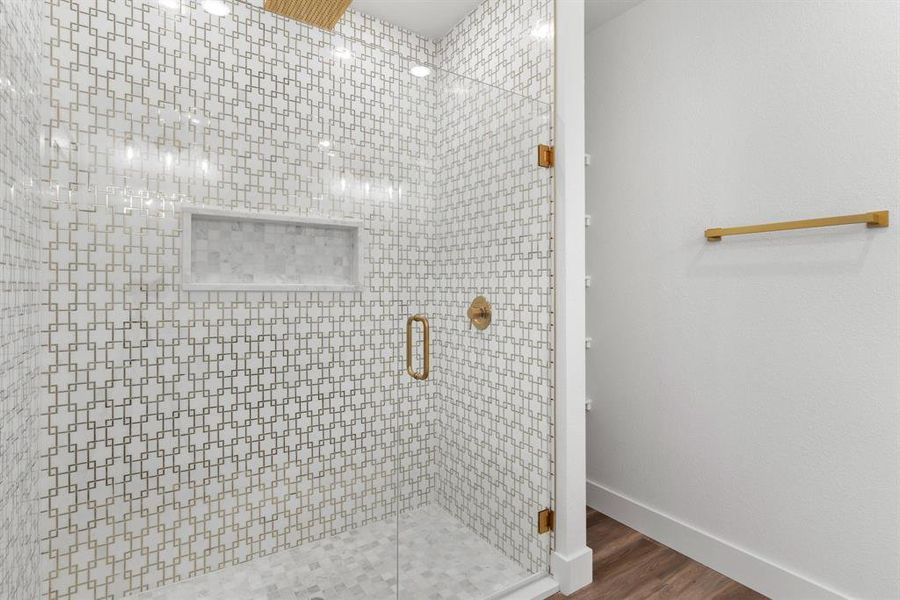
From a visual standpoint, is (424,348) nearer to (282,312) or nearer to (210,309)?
(282,312)

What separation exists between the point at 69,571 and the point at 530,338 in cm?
157

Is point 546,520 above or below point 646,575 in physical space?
above

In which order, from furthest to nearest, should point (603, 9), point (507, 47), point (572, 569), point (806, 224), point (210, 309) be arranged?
1. point (603, 9)
2. point (507, 47)
3. point (572, 569)
4. point (806, 224)
5. point (210, 309)

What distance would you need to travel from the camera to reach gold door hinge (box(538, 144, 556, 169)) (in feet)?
6.02

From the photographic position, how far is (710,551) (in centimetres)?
196

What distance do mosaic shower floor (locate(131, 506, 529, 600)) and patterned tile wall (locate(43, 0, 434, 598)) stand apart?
0.17ft

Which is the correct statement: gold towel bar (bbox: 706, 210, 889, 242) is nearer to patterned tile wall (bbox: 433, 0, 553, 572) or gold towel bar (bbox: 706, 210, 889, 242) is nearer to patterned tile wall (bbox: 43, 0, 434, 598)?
patterned tile wall (bbox: 433, 0, 553, 572)

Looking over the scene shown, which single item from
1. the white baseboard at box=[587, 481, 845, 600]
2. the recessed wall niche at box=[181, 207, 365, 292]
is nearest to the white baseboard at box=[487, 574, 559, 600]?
the white baseboard at box=[587, 481, 845, 600]

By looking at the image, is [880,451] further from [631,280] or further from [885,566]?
[631,280]

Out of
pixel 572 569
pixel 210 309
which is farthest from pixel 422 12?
pixel 572 569

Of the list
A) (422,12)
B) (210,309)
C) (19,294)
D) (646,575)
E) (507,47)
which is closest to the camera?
(19,294)

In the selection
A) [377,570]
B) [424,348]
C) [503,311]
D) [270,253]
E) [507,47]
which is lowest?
[377,570]

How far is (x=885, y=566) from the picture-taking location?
1.51 m

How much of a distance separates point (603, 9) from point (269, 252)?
207cm
